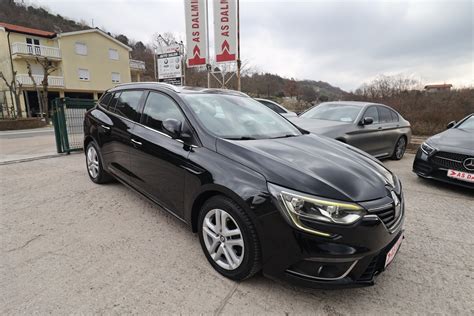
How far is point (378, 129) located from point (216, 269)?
5.53 meters

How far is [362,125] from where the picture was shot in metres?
5.78

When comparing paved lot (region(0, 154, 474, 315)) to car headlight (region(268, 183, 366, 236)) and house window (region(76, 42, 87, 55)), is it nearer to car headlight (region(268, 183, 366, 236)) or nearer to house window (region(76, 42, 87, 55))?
car headlight (region(268, 183, 366, 236))

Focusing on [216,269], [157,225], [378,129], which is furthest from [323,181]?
[378,129]

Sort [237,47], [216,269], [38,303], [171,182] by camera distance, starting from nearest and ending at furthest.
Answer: [38,303] < [216,269] < [171,182] < [237,47]

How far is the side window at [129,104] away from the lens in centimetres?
341

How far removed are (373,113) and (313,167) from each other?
5079 mm

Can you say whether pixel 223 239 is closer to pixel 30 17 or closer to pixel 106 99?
pixel 106 99

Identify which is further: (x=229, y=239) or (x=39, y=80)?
(x=39, y=80)

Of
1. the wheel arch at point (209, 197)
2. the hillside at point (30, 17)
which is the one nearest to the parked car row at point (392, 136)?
the wheel arch at point (209, 197)

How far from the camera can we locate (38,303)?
192cm

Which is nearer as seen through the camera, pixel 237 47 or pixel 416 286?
pixel 416 286

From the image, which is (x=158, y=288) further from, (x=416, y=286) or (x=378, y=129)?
(x=378, y=129)

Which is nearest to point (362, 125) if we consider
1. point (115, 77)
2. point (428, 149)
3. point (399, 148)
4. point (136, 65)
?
point (428, 149)

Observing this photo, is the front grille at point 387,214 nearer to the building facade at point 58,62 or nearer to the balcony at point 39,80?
the building facade at point 58,62
